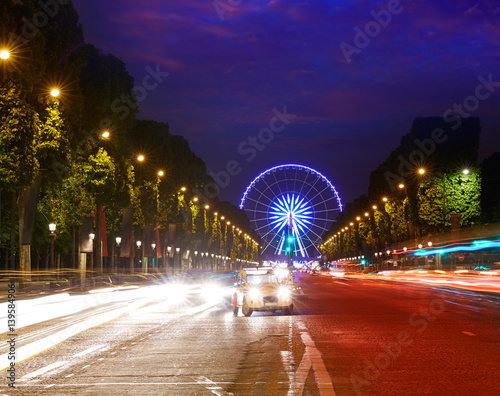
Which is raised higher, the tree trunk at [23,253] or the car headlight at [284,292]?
the tree trunk at [23,253]

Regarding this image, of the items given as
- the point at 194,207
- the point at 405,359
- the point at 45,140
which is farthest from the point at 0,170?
the point at 194,207

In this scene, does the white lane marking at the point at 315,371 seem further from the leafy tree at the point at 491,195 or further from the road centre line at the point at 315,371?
the leafy tree at the point at 491,195

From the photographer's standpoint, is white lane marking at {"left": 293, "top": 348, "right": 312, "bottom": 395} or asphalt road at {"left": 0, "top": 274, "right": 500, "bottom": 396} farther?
asphalt road at {"left": 0, "top": 274, "right": 500, "bottom": 396}

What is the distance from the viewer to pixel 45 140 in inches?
1876

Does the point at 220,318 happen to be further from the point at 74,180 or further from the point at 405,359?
the point at 74,180

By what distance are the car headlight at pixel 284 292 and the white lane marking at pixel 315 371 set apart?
385 inches

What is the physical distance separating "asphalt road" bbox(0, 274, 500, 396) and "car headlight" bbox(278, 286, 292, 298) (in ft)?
2.95

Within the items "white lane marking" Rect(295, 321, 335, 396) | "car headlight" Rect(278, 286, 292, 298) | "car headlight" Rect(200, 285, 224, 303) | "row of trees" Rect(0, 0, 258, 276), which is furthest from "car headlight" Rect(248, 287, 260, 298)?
"row of trees" Rect(0, 0, 258, 276)

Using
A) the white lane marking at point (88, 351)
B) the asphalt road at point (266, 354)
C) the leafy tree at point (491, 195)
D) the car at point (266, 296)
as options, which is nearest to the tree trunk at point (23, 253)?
the asphalt road at point (266, 354)

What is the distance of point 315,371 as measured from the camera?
11.8 m

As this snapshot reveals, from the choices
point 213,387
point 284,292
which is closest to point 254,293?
point 284,292

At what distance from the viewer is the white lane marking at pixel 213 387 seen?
998cm

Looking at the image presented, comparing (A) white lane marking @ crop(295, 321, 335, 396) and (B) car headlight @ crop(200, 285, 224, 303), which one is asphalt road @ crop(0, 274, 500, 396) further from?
(B) car headlight @ crop(200, 285, 224, 303)

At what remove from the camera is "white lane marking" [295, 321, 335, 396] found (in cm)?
1020
